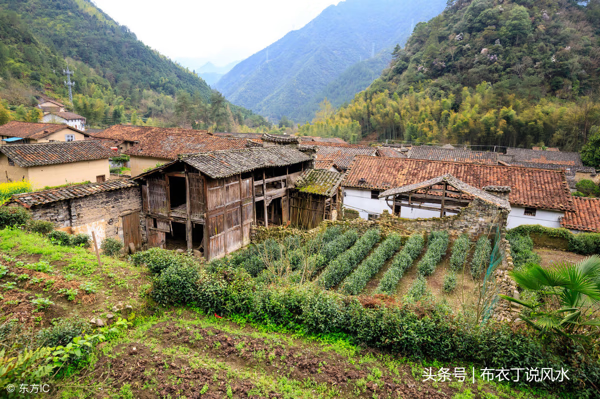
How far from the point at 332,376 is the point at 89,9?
548 ft

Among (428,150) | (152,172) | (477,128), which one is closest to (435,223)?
(152,172)

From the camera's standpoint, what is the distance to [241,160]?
48.9ft

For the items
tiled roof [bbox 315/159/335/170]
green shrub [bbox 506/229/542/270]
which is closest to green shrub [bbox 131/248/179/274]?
green shrub [bbox 506/229/542/270]

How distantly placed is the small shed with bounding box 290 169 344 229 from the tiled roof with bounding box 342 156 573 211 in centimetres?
458

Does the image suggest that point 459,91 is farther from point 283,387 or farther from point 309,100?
point 309,100

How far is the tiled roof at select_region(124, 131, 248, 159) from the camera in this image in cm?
2680

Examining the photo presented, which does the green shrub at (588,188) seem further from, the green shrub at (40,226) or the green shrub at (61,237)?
the green shrub at (40,226)

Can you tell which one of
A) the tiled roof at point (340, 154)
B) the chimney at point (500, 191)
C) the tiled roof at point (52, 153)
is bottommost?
the chimney at point (500, 191)

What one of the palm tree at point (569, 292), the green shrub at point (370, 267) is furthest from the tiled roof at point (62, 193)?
the palm tree at point (569, 292)

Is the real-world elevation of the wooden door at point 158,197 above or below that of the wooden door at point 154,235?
above

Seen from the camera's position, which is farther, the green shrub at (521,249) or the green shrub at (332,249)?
the green shrub at (521,249)

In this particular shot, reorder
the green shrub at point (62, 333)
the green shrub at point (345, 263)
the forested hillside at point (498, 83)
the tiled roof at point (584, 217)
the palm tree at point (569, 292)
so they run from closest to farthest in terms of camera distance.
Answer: the palm tree at point (569, 292), the green shrub at point (62, 333), the green shrub at point (345, 263), the tiled roof at point (584, 217), the forested hillside at point (498, 83)

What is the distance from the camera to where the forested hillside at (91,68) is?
6700 centimetres

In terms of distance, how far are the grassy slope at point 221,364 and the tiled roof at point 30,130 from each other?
108ft
